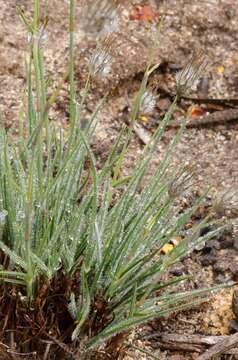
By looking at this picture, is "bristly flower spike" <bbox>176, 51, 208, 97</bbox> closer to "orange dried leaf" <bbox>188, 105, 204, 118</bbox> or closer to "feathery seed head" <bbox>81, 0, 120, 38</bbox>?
"feathery seed head" <bbox>81, 0, 120, 38</bbox>

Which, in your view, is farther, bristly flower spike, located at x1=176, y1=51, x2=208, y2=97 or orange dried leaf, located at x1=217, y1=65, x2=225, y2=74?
orange dried leaf, located at x1=217, y1=65, x2=225, y2=74

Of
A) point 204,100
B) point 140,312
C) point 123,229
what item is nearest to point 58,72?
point 204,100

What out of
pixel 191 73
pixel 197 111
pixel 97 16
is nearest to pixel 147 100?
pixel 191 73

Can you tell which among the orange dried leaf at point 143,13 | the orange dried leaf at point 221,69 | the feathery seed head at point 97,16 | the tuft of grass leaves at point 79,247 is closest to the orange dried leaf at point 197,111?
the orange dried leaf at point 221,69

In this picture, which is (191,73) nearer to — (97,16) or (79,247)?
(97,16)

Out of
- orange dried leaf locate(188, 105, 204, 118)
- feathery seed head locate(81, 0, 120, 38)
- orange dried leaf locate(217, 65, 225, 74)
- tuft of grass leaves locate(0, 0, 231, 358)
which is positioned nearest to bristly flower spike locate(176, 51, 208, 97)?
tuft of grass leaves locate(0, 0, 231, 358)
